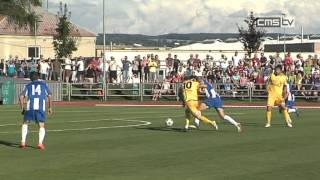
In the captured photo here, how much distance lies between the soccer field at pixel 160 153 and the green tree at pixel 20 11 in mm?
24196

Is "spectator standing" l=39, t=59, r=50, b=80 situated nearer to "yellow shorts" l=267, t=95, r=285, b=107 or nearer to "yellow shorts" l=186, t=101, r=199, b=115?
"yellow shorts" l=267, t=95, r=285, b=107

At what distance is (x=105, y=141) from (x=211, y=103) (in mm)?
4271

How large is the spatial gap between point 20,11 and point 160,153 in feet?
111

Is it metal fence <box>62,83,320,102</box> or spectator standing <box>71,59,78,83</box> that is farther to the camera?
spectator standing <box>71,59,78,83</box>

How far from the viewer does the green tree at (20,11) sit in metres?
47.6

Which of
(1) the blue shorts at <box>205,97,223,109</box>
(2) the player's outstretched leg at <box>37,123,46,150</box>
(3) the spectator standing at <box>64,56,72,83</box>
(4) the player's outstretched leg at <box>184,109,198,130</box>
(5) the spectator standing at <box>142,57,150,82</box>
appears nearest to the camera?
(2) the player's outstretched leg at <box>37,123,46,150</box>

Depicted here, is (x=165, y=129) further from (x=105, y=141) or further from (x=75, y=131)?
(x=105, y=141)

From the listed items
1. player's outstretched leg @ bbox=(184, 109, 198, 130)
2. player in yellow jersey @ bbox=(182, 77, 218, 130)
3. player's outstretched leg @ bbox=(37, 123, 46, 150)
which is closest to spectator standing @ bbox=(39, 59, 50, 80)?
player's outstretched leg @ bbox=(184, 109, 198, 130)

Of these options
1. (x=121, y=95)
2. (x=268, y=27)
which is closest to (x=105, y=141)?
(x=121, y=95)

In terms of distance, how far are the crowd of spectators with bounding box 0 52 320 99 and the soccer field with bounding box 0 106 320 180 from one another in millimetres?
17318

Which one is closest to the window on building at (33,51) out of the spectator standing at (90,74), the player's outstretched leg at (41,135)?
the spectator standing at (90,74)

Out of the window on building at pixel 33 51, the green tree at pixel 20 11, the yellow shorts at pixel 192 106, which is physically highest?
the green tree at pixel 20 11

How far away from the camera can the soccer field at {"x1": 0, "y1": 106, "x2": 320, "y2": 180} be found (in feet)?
40.9
